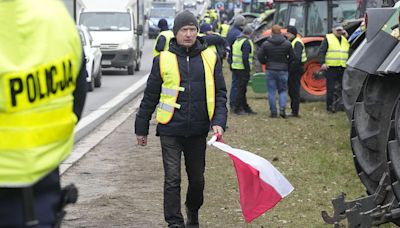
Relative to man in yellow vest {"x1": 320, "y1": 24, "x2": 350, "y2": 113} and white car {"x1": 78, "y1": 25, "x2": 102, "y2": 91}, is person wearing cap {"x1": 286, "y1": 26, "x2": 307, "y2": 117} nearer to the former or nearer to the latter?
man in yellow vest {"x1": 320, "y1": 24, "x2": 350, "y2": 113}

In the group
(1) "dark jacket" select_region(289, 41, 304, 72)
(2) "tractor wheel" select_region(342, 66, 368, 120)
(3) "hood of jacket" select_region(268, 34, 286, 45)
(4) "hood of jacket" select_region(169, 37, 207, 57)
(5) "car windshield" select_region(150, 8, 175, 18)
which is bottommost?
(5) "car windshield" select_region(150, 8, 175, 18)

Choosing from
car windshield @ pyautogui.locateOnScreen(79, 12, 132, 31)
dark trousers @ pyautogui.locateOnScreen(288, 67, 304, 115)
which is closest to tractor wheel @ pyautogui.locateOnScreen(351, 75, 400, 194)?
dark trousers @ pyautogui.locateOnScreen(288, 67, 304, 115)

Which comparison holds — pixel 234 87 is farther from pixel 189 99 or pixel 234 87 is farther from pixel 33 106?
pixel 33 106

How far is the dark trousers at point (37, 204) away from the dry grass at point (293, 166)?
4719mm

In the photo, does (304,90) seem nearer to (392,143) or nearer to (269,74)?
(269,74)

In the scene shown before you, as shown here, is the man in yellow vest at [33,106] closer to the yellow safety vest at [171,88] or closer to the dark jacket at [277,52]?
the yellow safety vest at [171,88]

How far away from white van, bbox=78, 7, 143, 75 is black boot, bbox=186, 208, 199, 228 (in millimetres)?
21627

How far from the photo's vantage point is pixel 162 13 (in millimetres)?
72562

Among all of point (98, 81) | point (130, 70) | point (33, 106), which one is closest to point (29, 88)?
point (33, 106)

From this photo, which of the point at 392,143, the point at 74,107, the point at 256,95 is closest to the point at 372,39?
the point at 392,143

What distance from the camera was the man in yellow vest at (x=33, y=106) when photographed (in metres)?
3.70

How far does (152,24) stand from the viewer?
6562 cm

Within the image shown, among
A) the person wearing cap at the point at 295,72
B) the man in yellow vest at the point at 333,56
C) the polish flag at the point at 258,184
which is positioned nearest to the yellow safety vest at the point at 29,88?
the polish flag at the point at 258,184

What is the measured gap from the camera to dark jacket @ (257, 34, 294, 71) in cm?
1792
